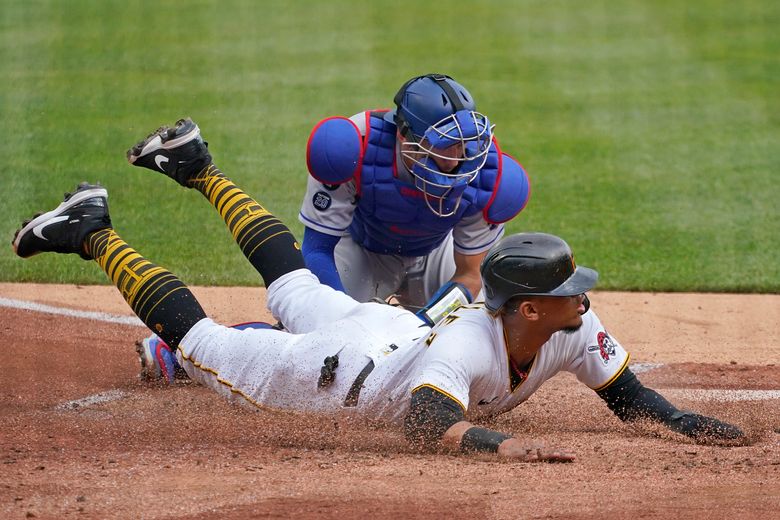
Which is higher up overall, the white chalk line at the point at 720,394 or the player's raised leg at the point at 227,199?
the player's raised leg at the point at 227,199

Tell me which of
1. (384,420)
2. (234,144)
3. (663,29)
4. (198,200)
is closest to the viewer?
(384,420)

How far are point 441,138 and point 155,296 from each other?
1352 millimetres

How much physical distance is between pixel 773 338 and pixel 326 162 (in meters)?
2.78

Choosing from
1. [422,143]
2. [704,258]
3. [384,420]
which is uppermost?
[422,143]

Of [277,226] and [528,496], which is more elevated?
[277,226]

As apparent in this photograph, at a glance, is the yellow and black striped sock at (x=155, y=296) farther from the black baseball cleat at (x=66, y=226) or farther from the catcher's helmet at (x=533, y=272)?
the catcher's helmet at (x=533, y=272)

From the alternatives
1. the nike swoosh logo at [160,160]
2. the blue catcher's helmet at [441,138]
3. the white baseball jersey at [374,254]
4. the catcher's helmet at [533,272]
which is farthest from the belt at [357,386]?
the nike swoosh logo at [160,160]

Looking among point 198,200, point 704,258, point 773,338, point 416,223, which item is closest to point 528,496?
point 416,223

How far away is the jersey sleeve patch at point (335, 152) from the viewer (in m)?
5.10

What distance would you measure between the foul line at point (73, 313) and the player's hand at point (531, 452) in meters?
3.22

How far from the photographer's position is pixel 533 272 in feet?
12.6

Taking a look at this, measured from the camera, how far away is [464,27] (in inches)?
591

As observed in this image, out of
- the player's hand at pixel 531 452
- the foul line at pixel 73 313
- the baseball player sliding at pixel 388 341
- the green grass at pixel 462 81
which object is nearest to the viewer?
the player's hand at pixel 531 452

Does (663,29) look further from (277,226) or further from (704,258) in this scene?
(277,226)
